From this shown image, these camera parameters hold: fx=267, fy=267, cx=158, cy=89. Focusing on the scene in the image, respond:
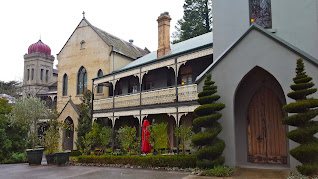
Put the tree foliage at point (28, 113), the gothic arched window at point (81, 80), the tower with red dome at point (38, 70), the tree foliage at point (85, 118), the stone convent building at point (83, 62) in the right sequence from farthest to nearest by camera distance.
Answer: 1. the tower with red dome at point (38, 70)
2. the gothic arched window at point (81, 80)
3. the stone convent building at point (83, 62)
4. the tree foliage at point (85, 118)
5. the tree foliage at point (28, 113)

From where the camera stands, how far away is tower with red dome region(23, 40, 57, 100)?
46.3 m

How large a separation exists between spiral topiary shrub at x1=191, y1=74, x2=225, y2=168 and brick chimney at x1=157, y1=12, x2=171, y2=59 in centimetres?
1147

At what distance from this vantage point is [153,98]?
18.8 metres

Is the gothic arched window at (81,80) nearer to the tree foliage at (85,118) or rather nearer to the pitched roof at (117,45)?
the tree foliage at (85,118)

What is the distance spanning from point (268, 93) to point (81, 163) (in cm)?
1204

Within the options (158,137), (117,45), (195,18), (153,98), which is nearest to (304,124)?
(158,137)

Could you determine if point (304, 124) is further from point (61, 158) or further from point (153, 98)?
point (61, 158)

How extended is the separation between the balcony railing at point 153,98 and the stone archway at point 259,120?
5021 mm

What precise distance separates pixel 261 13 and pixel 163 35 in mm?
10851

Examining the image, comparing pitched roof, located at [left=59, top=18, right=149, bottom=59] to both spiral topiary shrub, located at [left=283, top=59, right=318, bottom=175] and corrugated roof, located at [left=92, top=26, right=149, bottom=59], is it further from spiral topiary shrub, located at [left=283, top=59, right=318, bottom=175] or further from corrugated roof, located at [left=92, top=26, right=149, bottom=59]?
spiral topiary shrub, located at [left=283, top=59, right=318, bottom=175]

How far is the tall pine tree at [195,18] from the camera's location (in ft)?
134

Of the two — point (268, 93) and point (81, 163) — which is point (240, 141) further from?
point (81, 163)

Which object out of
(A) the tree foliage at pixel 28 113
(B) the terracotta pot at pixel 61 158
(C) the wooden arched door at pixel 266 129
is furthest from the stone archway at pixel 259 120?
(A) the tree foliage at pixel 28 113

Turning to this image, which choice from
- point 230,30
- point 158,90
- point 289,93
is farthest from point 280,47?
point 158,90
